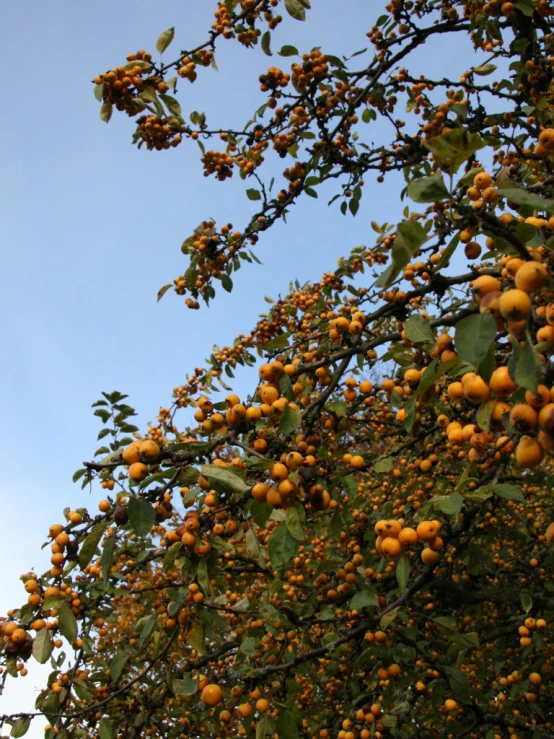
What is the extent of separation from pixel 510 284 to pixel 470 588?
475 cm

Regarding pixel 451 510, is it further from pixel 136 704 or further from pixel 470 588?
pixel 470 588

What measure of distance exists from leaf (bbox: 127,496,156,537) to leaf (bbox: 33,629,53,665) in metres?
1.02

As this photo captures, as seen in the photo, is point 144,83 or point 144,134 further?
point 144,134

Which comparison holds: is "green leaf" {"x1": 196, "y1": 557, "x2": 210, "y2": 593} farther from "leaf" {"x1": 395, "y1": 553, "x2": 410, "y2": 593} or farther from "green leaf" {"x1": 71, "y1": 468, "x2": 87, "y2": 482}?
"green leaf" {"x1": 71, "y1": 468, "x2": 87, "y2": 482}

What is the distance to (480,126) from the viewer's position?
13.3 feet

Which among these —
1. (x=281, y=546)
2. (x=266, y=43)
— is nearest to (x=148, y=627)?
(x=281, y=546)

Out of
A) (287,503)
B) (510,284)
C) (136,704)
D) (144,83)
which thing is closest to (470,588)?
(136,704)

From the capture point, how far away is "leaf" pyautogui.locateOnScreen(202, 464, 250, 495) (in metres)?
1.80

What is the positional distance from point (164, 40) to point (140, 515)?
3317 millimetres

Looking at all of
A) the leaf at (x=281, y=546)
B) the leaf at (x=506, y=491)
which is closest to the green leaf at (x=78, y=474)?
the leaf at (x=281, y=546)

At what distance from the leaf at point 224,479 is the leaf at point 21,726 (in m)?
2.14

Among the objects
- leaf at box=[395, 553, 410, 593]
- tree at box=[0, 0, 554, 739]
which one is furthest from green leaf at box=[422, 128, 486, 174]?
leaf at box=[395, 553, 410, 593]

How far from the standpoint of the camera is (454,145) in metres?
A: 1.31

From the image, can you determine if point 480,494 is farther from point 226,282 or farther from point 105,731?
point 226,282
